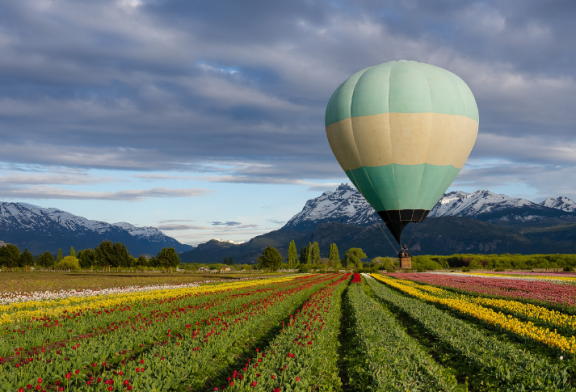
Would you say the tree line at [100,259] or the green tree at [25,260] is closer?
the tree line at [100,259]

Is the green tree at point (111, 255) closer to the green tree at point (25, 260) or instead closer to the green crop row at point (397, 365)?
the green tree at point (25, 260)

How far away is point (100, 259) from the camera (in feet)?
405

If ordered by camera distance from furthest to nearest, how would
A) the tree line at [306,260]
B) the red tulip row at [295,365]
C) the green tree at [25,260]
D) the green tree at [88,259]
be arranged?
the green tree at [88,259] < the green tree at [25,260] < the tree line at [306,260] < the red tulip row at [295,365]

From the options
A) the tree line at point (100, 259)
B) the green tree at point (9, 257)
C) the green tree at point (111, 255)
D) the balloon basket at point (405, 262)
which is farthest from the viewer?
the green tree at point (9, 257)

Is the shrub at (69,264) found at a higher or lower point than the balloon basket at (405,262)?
lower

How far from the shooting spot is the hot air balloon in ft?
108

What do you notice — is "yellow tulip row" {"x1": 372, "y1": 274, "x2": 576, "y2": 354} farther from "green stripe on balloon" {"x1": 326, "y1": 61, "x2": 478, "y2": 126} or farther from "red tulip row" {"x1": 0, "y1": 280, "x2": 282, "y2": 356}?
"green stripe on balloon" {"x1": 326, "y1": 61, "x2": 478, "y2": 126}

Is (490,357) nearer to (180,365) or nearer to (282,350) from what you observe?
(282,350)

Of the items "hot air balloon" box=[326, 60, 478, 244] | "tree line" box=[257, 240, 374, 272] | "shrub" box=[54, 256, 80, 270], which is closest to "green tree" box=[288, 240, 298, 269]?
"tree line" box=[257, 240, 374, 272]

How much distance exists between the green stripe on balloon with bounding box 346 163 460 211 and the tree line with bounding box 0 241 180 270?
10219 cm

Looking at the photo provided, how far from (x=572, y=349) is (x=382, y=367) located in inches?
272

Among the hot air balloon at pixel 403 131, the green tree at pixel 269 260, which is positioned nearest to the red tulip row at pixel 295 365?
the hot air balloon at pixel 403 131

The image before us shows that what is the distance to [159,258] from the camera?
12862 centimetres

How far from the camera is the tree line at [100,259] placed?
4840 inches
